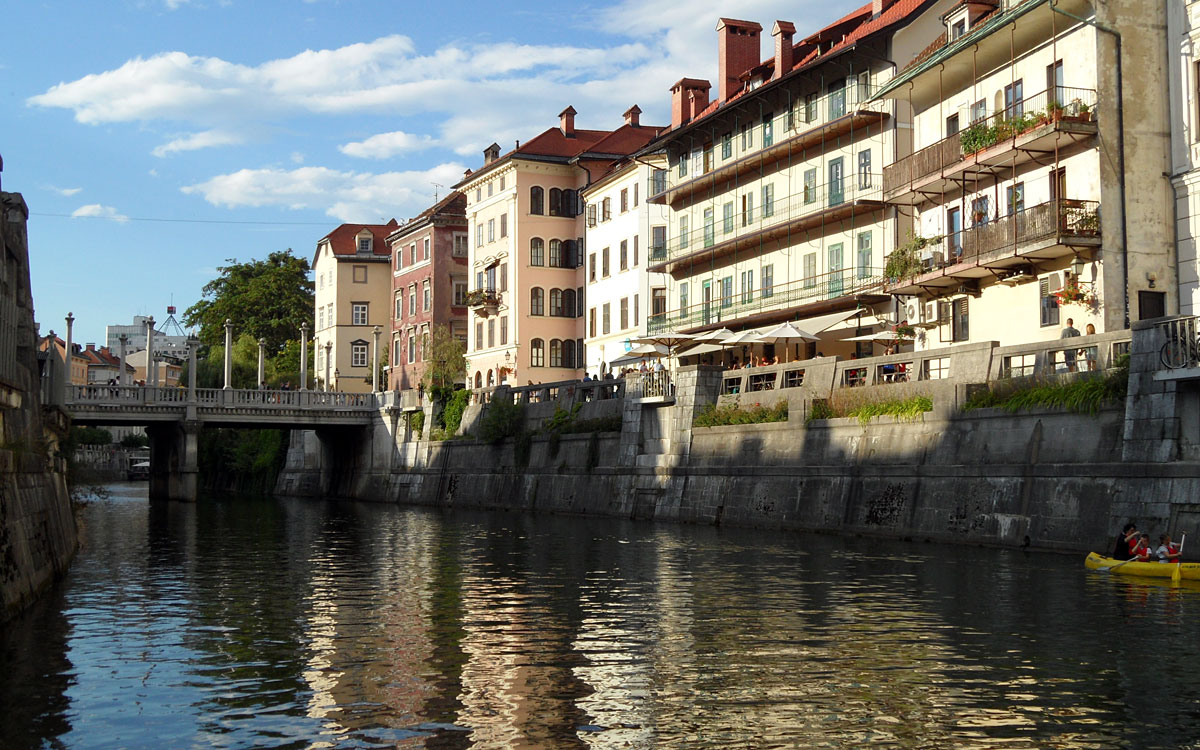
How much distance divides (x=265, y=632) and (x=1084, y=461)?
19.1 m

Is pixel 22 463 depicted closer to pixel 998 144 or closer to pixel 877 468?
pixel 877 468

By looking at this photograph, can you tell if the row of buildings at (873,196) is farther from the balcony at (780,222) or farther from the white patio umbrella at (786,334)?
the white patio umbrella at (786,334)

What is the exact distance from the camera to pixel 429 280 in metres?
96.9

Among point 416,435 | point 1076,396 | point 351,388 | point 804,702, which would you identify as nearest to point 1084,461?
point 1076,396

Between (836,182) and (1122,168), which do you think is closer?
(1122,168)

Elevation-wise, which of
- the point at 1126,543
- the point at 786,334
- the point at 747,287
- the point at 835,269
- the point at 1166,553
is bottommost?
the point at 1166,553

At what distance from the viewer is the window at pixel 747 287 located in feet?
197

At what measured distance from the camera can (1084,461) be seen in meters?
30.6

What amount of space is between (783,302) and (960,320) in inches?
466

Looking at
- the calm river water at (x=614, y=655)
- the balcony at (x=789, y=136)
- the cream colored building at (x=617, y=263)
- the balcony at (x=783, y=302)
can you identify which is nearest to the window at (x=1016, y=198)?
the balcony at (x=783, y=302)

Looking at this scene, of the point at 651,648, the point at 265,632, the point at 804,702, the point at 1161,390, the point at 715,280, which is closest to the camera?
the point at 804,702

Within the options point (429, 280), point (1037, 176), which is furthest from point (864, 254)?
point (429, 280)

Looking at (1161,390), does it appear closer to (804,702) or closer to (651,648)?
(651,648)

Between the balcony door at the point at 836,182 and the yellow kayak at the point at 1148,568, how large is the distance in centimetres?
2819
